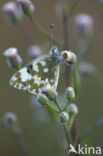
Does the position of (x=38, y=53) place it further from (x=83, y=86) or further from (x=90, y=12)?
(x=90, y=12)

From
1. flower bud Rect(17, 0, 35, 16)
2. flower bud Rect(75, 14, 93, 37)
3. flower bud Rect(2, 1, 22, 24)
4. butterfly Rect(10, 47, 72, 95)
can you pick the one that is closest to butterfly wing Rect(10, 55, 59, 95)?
butterfly Rect(10, 47, 72, 95)

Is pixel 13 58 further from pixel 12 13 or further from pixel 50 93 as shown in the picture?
pixel 12 13

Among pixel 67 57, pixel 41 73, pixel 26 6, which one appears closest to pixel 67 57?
pixel 67 57

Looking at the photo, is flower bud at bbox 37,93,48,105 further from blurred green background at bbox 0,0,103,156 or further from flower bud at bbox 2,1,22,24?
flower bud at bbox 2,1,22,24

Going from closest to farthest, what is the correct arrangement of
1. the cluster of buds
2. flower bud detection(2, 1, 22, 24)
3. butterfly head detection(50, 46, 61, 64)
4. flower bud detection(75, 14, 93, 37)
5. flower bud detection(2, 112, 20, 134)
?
1. the cluster of buds
2. butterfly head detection(50, 46, 61, 64)
3. flower bud detection(2, 112, 20, 134)
4. flower bud detection(2, 1, 22, 24)
5. flower bud detection(75, 14, 93, 37)

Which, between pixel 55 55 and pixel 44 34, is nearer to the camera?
pixel 55 55
